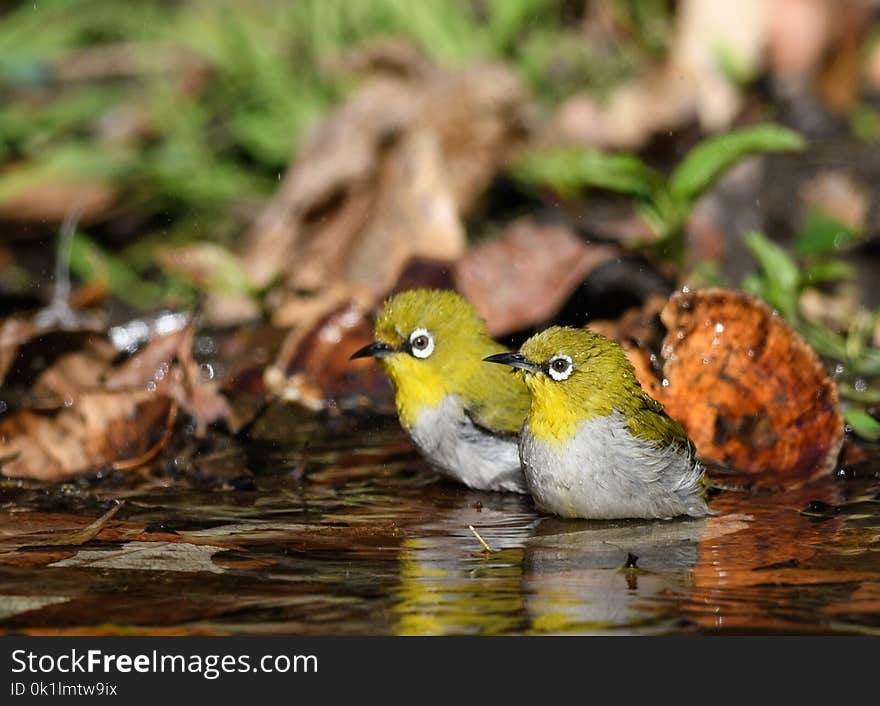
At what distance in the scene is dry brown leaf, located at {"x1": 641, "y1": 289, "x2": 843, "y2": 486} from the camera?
4816mm

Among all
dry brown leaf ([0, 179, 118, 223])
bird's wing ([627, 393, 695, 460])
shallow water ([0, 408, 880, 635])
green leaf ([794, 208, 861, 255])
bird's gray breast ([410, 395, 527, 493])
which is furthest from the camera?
dry brown leaf ([0, 179, 118, 223])

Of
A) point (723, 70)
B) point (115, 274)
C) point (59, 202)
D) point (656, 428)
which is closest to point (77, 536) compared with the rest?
point (656, 428)

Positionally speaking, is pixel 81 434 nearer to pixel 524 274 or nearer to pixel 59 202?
pixel 524 274

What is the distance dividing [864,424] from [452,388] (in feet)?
4.98

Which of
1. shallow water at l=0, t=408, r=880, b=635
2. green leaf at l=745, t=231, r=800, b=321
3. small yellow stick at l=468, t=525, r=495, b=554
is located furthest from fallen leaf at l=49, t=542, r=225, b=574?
green leaf at l=745, t=231, r=800, b=321

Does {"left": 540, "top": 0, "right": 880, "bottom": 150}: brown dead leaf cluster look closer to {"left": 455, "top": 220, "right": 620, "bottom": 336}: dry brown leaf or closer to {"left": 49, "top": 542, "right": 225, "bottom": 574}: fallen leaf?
{"left": 455, "top": 220, "right": 620, "bottom": 336}: dry brown leaf

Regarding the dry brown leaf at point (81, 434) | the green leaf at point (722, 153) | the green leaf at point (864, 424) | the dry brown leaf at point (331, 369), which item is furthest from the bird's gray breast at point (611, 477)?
the green leaf at point (722, 153)

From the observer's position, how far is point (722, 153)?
6387mm

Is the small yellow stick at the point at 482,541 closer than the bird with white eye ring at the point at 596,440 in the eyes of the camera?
Yes

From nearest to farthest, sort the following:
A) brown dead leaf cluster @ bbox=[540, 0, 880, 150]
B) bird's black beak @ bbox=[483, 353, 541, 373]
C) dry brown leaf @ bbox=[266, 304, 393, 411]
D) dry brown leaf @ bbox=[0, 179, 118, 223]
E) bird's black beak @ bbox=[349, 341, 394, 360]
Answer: bird's black beak @ bbox=[483, 353, 541, 373]
bird's black beak @ bbox=[349, 341, 394, 360]
dry brown leaf @ bbox=[266, 304, 393, 411]
dry brown leaf @ bbox=[0, 179, 118, 223]
brown dead leaf cluster @ bbox=[540, 0, 880, 150]

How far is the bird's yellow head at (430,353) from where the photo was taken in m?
5.23

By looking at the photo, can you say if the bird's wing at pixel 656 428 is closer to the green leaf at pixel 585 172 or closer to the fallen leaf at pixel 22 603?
the fallen leaf at pixel 22 603

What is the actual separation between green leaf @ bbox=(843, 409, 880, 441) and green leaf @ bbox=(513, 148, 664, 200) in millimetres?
1764

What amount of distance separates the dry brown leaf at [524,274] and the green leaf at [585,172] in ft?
1.12
